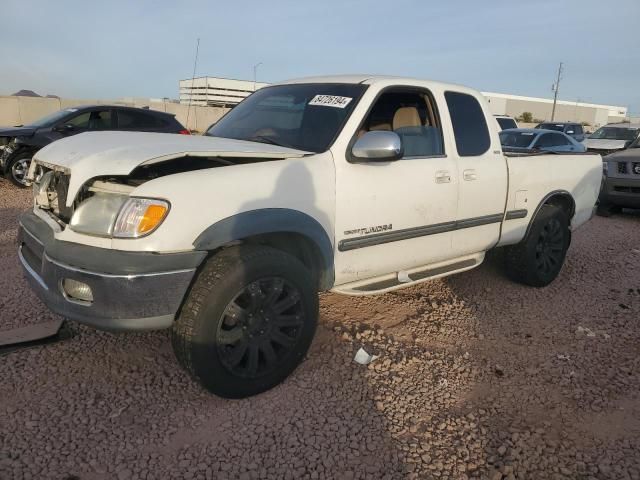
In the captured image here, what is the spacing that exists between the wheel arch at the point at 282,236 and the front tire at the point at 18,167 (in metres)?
8.15

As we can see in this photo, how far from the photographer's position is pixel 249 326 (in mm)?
2965

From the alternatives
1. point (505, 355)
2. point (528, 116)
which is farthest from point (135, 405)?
point (528, 116)

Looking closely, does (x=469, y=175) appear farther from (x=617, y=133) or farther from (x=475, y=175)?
(x=617, y=133)

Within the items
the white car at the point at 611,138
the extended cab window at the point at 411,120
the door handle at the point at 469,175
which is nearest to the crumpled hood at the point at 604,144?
the white car at the point at 611,138

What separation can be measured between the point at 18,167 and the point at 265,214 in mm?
8608

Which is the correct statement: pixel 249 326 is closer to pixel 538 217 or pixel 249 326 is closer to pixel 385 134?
pixel 385 134

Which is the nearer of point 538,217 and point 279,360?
point 279,360

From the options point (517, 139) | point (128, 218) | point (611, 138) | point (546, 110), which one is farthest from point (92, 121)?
point (546, 110)

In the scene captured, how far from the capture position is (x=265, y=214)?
2.91 metres

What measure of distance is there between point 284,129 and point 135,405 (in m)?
2.09

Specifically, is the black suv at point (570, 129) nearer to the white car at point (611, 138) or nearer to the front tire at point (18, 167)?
the white car at point (611, 138)

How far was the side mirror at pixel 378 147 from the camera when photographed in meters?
3.22

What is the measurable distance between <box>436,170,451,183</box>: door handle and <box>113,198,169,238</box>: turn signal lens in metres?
2.12

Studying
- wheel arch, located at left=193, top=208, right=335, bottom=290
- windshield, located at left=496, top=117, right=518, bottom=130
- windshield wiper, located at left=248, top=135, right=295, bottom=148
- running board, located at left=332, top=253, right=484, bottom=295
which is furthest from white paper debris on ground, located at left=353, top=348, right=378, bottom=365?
windshield, located at left=496, top=117, right=518, bottom=130
